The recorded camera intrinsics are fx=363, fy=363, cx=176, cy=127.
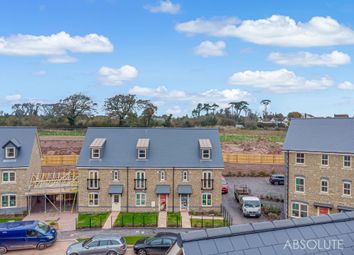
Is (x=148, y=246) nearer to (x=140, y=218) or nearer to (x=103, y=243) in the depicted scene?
(x=103, y=243)

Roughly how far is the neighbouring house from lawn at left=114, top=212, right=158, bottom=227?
1248 centimetres

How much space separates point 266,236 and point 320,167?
26.6 metres

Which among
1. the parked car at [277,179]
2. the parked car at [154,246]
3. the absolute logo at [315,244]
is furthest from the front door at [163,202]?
the absolute logo at [315,244]

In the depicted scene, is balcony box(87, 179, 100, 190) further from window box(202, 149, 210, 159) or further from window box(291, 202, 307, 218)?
window box(291, 202, 307, 218)

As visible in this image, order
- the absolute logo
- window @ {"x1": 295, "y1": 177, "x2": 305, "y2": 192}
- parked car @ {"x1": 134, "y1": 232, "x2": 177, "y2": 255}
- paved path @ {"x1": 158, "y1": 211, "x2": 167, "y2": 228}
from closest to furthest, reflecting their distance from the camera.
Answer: the absolute logo → parked car @ {"x1": 134, "y1": 232, "x2": 177, "y2": 255} → paved path @ {"x1": 158, "y1": 211, "x2": 167, "y2": 228} → window @ {"x1": 295, "y1": 177, "x2": 305, "y2": 192}

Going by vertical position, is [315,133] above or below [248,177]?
above

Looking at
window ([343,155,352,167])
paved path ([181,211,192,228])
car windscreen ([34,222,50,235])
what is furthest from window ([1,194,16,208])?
window ([343,155,352,167])

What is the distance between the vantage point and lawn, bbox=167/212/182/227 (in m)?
30.9

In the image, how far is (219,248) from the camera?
7.20 m

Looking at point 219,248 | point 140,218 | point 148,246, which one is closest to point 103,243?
point 148,246

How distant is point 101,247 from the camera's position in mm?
22703

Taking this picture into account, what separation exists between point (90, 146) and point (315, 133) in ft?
70.8

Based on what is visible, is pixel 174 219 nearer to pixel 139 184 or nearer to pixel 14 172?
pixel 139 184

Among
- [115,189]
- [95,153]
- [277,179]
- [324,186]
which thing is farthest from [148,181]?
[277,179]
